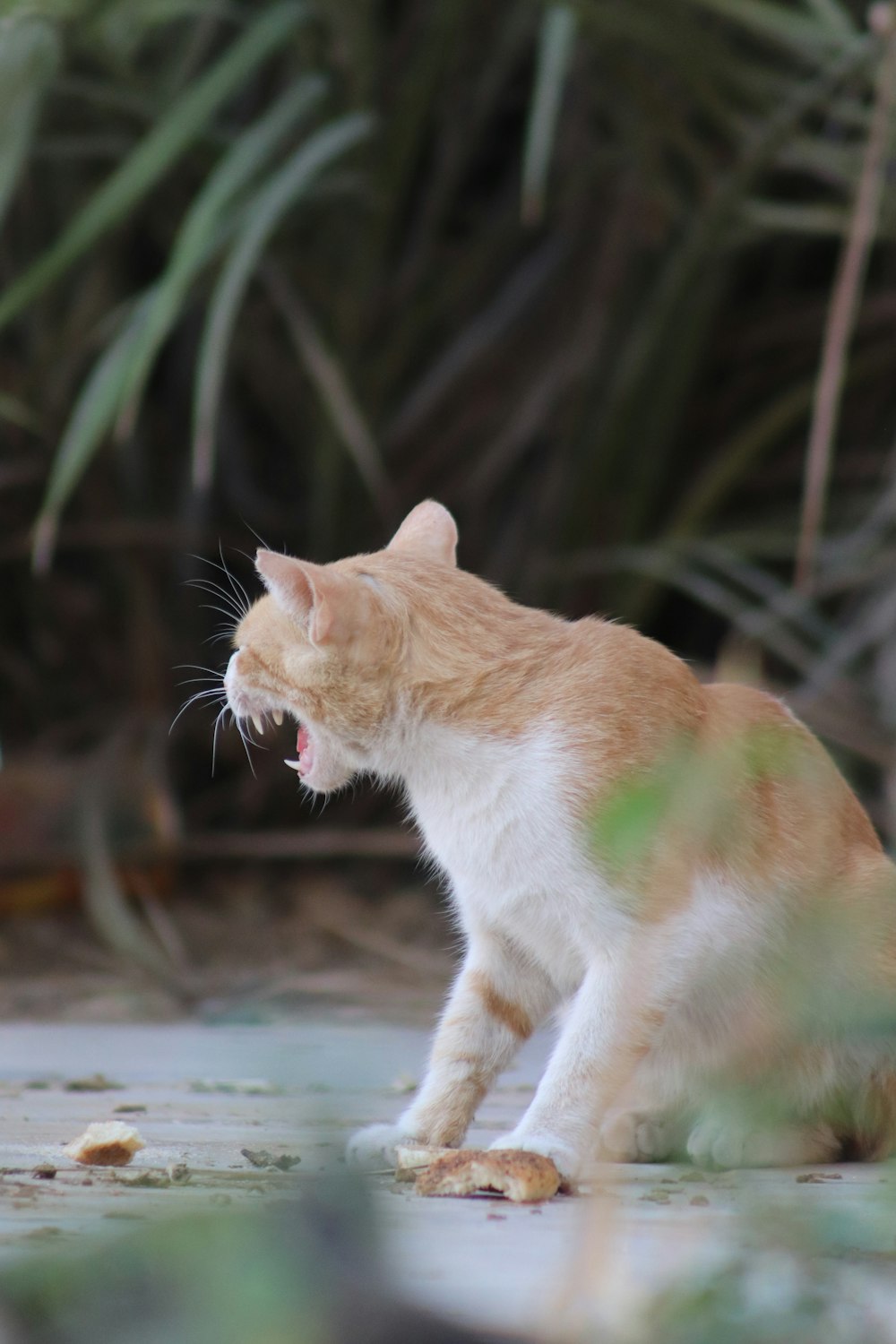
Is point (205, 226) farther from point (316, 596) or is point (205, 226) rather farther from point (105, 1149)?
point (105, 1149)

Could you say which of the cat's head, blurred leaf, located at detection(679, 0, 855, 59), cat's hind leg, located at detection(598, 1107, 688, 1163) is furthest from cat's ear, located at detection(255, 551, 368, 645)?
blurred leaf, located at detection(679, 0, 855, 59)

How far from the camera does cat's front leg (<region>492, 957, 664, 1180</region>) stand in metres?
1.22

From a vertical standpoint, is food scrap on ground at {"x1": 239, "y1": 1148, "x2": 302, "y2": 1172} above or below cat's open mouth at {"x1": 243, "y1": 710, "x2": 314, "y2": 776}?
below

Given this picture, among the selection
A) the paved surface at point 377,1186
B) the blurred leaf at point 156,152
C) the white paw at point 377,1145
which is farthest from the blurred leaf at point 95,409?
the white paw at point 377,1145

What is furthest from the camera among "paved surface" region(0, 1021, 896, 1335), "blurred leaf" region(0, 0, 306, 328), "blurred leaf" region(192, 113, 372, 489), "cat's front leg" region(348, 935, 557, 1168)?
"blurred leaf" region(0, 0, 306, 328)

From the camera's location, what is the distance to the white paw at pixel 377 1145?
4.15ft

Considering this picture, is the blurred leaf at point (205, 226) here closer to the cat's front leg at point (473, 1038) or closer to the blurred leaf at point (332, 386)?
the blurred leaf at point (332, 386)

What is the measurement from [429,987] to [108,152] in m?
1.50

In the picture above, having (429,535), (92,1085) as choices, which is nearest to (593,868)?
(429,535)

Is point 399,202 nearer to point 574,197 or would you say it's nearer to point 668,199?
point 574,197

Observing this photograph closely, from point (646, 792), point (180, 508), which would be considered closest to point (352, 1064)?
point (646, 792)

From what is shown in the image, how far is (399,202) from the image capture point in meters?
3.14

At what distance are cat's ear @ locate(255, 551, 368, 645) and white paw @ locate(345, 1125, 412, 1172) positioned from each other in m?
0.41

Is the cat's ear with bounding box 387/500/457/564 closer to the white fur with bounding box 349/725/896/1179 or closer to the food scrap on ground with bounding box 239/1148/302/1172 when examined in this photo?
the white fur with bounding box 349/725/896/1179
